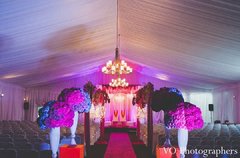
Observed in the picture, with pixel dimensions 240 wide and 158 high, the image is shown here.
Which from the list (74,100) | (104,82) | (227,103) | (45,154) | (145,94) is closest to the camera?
(74,100)

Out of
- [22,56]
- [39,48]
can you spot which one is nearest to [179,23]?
[39,48]

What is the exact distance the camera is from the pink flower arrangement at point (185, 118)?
8.61 feet

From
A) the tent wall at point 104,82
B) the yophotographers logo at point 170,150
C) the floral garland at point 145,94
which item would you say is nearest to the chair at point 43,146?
the yophotographers logo at point 170,150

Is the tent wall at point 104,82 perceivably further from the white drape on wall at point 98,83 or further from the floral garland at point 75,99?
the floral garland at point 75,99

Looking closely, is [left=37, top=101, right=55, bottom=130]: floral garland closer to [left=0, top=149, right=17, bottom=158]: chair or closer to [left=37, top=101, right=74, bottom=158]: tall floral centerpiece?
[left=37, top=101, right=74, bottom=158]: tall floral centerpiece

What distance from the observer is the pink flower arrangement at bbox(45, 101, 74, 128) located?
2906 millimetres

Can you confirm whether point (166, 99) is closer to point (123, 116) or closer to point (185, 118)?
point (185, 118)

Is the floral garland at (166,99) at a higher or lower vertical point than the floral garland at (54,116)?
higher

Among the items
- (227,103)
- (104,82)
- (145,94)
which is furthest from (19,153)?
(104,82)

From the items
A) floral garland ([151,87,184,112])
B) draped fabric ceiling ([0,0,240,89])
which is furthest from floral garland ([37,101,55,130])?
draped fabric ceiling ([0,0,240,89])

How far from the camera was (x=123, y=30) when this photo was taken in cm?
1114

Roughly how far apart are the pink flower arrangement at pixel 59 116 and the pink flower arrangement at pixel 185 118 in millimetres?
1130

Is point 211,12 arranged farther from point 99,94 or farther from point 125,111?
point 125,111

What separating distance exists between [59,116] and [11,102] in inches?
643
